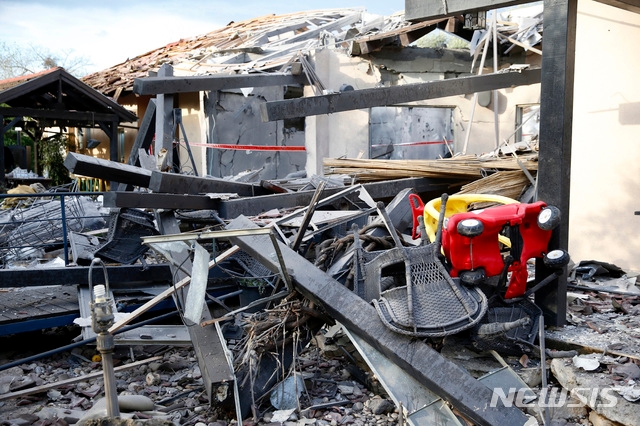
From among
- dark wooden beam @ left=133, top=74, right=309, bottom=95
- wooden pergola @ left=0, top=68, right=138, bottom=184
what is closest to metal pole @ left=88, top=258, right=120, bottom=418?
dark wooden beam @ left=133, top=74, right=309, bottom=95

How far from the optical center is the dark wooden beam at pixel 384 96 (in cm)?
553

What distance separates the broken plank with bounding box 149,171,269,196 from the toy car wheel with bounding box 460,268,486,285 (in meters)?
3.51

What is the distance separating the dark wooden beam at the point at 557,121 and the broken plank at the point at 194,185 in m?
3.86

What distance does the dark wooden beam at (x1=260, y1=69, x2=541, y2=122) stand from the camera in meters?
5.53

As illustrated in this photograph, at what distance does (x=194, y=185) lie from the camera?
22.8 ft

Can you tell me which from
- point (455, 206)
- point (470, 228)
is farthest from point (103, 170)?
point (470, 228)

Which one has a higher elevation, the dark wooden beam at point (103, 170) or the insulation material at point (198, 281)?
the dark wooden beam at point (103, 170)

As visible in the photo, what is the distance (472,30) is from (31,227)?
897cm

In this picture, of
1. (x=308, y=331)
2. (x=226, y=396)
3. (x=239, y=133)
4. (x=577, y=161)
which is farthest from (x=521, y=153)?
(x=239, y=133)

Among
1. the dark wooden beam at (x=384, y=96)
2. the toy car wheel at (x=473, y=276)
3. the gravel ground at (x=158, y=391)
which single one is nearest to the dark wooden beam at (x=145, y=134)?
the gravel ground at (x=158, y=391)

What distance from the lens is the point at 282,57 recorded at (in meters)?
13.1

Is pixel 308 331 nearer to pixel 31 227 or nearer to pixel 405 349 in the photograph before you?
pixel 405 349

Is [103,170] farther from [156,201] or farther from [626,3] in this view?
[626,3]

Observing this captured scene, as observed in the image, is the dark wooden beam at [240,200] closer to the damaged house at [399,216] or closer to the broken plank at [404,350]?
the damaged house at [399,216]
